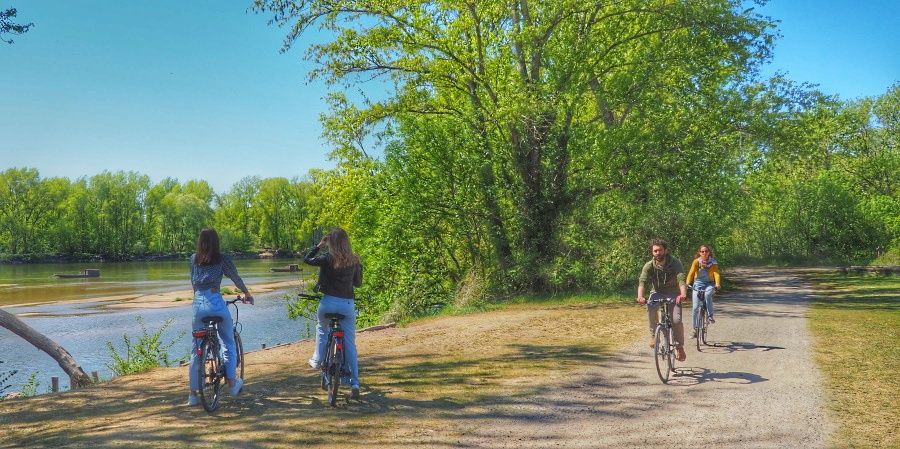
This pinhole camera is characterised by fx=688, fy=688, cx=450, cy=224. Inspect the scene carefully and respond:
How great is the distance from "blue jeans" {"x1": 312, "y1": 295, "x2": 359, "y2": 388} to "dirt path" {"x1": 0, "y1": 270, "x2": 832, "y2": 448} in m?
0.48

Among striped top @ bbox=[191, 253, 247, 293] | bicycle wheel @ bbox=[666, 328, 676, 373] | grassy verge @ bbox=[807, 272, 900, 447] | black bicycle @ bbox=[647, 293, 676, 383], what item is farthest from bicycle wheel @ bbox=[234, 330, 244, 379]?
grassy verge @ bbox=[807, 272, 900, 447]

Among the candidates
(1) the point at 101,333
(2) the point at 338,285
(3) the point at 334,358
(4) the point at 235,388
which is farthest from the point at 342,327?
(1) the point at 101,333

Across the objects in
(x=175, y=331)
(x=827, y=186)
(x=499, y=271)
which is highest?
(x=827, y=186)

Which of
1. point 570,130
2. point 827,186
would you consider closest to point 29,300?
point 570,130

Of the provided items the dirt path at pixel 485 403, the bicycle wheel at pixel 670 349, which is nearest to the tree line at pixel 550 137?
the dirt path at pixel 485 403

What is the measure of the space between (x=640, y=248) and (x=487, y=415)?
14.5 metres

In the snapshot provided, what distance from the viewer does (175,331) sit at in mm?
26656

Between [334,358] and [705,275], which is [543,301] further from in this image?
[334,358]

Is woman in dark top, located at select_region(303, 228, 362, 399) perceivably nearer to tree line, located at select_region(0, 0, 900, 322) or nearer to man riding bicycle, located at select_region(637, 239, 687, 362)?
man riding bicycle, located at select_region(637, 239, 687, 362)

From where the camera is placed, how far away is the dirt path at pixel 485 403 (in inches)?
242

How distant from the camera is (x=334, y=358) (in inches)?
286

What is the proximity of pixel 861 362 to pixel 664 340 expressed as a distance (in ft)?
11.2

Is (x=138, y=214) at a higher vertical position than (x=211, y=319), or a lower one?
higher

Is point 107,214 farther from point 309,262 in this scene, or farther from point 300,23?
point 309,262
